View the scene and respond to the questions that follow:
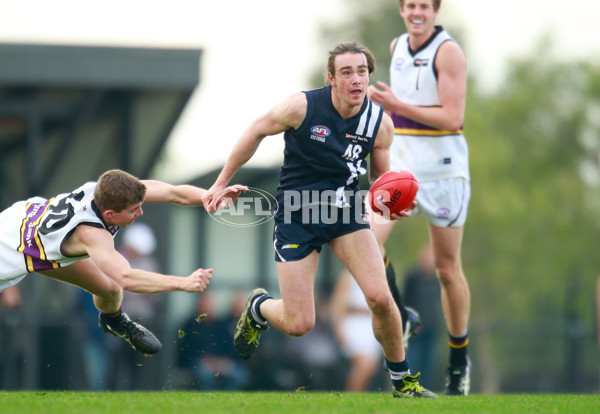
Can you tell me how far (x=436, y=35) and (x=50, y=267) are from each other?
3783 millimetres

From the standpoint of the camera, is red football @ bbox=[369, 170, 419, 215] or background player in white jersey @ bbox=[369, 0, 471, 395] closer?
red football @ bbox=[369, 170, 419, 215]

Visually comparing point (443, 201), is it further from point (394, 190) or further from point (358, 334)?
point (358, 334)

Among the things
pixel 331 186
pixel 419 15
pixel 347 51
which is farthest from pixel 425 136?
pixel 347 51

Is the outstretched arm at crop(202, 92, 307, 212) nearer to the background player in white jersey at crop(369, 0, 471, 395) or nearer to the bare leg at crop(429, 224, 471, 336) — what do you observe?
the background player in white jersey at crop(369, 0, 471, 395)

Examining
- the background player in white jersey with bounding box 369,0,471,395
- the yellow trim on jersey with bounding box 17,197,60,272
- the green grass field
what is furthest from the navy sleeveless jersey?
the yellow trim on jersey with bounding box 17,197,60,272

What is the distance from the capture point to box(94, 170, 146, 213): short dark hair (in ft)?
21.9

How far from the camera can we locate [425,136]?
8.05 metres

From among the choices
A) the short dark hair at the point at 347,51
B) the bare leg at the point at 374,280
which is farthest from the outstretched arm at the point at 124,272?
the short dark hair at the point at 347,51

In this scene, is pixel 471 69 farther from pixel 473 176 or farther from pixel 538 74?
pixel 473 176

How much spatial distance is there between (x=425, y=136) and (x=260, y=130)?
1.76 meters

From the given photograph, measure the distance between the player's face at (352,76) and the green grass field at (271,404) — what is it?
7.25ft

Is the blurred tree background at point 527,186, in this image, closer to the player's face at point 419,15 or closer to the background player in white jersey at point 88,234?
the player's face at point 419,15

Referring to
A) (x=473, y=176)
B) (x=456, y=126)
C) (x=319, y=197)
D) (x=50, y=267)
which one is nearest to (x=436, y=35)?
(x=456, y=126)

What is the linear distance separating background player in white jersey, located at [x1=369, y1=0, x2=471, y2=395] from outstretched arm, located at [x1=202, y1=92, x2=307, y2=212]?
135 centimetres
